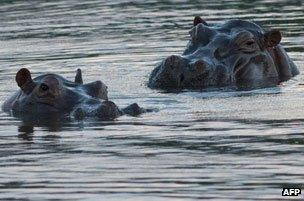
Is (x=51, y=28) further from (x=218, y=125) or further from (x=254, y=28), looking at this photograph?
(x=218, y=125)

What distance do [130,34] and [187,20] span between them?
2209 millimetres

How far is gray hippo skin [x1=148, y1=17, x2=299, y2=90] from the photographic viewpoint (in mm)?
15156

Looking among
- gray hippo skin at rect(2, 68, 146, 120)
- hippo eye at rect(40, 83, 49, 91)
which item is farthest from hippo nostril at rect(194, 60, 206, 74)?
hippo eye at rect(40, 83, 49, 91)

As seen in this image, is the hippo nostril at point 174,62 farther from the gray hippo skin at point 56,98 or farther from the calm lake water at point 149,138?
the gray hippo skin at point 56,98

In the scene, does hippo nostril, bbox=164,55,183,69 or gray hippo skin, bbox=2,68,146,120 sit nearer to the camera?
gray hippo skin, bbox=2,68,146,120

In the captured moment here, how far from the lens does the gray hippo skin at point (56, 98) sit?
41.8ft

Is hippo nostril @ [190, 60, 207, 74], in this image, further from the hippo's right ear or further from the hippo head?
the hippo's right ear

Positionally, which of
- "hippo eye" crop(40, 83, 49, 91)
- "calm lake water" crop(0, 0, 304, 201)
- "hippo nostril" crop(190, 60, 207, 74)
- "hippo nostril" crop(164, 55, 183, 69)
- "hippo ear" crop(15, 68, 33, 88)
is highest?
"hippo ear" crop(15, 68, 33, 88)

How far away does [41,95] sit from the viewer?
13.1 m

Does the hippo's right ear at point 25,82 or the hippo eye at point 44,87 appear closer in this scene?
the hippo eye at point 44,87

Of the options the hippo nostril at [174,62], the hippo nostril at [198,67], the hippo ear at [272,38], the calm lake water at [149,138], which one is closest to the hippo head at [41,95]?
the calm lake water at [149,138]

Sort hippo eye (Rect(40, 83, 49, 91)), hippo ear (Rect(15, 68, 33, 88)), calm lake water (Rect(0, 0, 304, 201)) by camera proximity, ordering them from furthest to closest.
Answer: hippo ear (Rect(15, 68, 33, 88))
hippo eye (Rect(40, 83, 49, 91))
calm lake water (Rect(0, 0, 304, 201))

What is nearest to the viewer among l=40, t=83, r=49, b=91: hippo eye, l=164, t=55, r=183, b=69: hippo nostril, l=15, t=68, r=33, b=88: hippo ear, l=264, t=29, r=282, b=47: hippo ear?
l=40, t=83, r=49, b=91: hippo eye

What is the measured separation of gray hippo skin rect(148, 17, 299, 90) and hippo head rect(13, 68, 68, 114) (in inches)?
90.0
